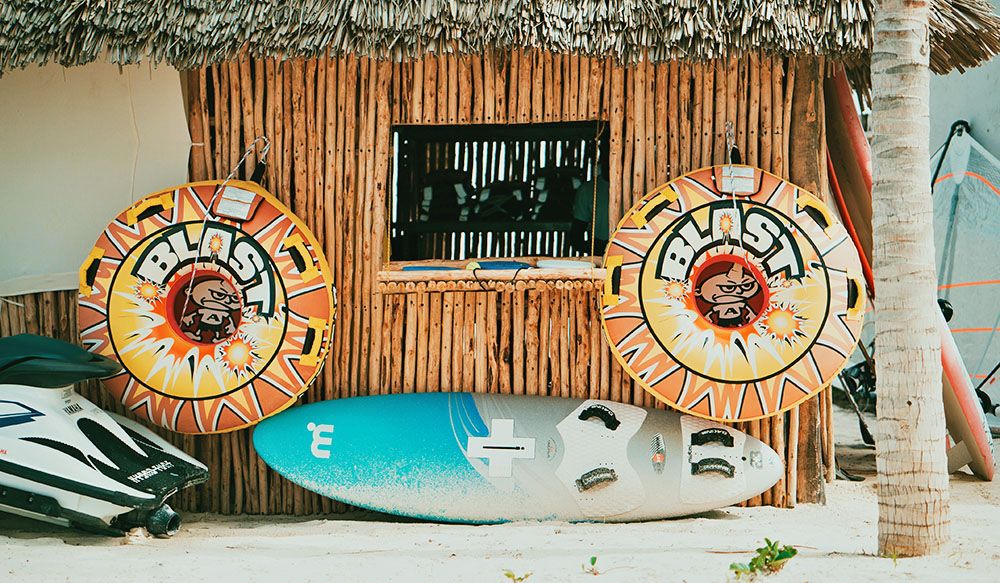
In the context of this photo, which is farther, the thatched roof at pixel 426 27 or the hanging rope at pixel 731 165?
the hanging rope at pixel 731 165

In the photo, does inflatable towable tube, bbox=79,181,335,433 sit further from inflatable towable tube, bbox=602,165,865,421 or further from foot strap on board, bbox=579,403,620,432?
inflatable towable tube, bbox=602,165,865,421

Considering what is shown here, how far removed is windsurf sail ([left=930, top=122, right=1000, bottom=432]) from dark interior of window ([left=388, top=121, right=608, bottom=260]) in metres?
4.92

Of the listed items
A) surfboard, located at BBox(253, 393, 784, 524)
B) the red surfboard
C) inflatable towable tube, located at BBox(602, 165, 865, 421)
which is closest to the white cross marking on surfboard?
surfboard, located at BBox(253, 393, 784, 524)

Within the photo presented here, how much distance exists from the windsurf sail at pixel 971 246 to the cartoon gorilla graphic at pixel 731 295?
14.1ft

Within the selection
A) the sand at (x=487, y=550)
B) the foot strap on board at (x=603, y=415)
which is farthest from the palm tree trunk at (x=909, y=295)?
the foot strap on board at (x=603, y=415)

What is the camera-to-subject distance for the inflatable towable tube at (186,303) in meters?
5.03

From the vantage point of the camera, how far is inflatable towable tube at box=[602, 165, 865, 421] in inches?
193

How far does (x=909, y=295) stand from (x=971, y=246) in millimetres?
5918

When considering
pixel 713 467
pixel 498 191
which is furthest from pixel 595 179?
pixel 713 467

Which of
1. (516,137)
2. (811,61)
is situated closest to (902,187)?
(811,61)

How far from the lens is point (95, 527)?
4531 millimetres

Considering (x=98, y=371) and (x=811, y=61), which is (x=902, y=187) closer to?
(x=811, y=61)

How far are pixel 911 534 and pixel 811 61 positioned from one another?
96.7 inches

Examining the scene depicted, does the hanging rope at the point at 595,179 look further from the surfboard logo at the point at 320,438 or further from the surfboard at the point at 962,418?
the surfboard at the point at 962,418
